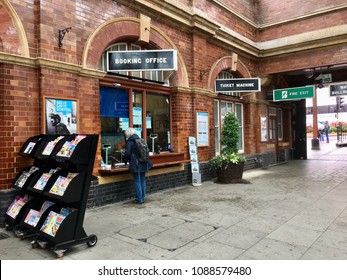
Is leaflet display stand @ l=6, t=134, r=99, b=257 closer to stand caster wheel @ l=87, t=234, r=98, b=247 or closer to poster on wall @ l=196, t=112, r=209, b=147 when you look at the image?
stand caster wheel @ l=87, t=234, r=98, b=247

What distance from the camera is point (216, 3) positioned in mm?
10359

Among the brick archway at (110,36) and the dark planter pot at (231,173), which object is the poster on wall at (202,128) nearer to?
the dark planter pot at (231,173)

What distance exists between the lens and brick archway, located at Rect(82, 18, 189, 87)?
6.41m

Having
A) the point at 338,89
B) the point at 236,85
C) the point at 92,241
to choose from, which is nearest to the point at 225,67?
the point at 236,85

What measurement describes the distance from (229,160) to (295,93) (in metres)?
4.25

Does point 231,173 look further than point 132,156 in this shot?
Yes

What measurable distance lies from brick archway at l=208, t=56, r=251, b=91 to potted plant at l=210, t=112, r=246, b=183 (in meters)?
1.46

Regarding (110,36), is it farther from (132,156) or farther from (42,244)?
(42,244)

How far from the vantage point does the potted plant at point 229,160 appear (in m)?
9.14

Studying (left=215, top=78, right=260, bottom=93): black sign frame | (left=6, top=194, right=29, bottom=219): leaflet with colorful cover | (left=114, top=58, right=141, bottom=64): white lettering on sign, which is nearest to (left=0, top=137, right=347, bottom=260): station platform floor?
(left=6, top=194, right=29, bottom=219): leaflet with colorful cover

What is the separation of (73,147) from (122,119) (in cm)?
347

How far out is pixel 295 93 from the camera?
11258 millimetres

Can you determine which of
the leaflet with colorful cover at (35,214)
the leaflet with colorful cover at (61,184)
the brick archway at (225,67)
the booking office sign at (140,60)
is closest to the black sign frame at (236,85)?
the brick archway at (225,67)

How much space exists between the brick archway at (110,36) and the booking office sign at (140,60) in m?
0.30
